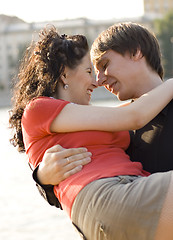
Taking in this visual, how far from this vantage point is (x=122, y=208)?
1692mm

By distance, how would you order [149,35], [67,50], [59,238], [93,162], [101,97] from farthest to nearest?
[101,97] < [59,238] < [149,35] < [67,50] < [93,162]

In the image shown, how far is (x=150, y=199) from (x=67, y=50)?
2.82 ft

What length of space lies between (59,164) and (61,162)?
1 centimetres

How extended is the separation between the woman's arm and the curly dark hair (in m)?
0.23

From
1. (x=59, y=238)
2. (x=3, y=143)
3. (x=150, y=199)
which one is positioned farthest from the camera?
(x=3, y=143)

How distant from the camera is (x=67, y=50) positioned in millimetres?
2223

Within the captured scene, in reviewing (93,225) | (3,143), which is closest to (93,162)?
(93,225)

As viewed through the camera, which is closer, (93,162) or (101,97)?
(93,162)

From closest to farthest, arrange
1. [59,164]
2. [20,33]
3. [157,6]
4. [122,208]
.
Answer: [122,208], [59,164], [20,33], [157,6]

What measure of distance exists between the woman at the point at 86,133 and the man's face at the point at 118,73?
215 mm

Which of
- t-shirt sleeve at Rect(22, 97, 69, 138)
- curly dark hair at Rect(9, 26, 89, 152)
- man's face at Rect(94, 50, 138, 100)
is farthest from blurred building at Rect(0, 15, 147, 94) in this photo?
t-shirt sleeve at Rect(22, 97, 69, 138)

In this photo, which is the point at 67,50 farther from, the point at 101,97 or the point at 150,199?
the point at 101,97

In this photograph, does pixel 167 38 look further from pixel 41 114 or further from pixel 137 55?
pixel 41 114

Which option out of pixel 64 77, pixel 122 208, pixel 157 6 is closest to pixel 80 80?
pixel 64 77
